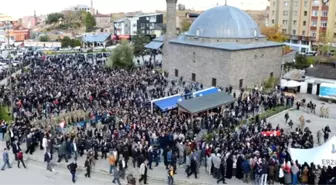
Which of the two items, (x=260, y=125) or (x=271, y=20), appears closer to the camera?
(x=260, y=125)

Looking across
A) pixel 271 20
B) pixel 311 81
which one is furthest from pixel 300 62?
pixel 271 20

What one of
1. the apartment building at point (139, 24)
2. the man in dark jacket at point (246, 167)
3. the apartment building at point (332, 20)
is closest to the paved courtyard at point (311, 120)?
the man in dark jacket at point (246, 167)

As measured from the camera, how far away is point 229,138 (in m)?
17.0

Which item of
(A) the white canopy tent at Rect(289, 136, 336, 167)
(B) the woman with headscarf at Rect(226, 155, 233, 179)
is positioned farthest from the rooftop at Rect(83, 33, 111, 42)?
(A) the white canopy tent at Rect(289, 136, 336, 167)

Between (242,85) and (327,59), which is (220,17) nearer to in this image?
(242,85)

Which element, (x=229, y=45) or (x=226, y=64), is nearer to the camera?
(x=226, y=64)

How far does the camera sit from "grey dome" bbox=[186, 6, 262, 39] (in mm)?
32906

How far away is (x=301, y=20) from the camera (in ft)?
173

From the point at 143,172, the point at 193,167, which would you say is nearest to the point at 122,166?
the point at 143,172

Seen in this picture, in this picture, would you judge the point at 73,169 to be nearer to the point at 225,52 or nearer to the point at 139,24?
the point at 225,52

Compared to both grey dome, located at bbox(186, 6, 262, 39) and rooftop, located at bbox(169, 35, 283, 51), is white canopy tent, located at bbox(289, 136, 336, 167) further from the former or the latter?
grey dome, located at bbox(186, 6, 262, 39)

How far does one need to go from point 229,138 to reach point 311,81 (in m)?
15.4

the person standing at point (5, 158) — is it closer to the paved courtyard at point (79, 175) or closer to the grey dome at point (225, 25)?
the paved courtyard at point (79, 175)

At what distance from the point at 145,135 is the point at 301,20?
43.7 m
